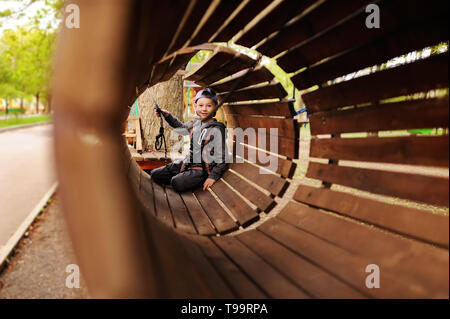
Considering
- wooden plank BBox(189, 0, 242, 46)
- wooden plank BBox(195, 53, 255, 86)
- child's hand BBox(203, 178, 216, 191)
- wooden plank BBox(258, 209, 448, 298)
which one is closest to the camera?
wooden plank BBox(258, 209, 448, 298)

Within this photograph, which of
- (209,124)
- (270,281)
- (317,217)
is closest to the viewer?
(270,281)

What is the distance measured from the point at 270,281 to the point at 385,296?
1.95ft

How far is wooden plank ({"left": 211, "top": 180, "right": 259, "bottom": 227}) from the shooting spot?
2641 mm

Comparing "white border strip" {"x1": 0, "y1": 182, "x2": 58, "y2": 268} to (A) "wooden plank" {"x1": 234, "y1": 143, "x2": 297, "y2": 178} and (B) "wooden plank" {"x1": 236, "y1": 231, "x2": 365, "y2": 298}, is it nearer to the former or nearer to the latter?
(B) "wooden plank" {"x1": 236, "y1": 231, "x2": 365, "y2": 298}

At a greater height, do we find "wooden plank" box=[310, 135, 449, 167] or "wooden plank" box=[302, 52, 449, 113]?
"wooden plank" box=[302, 52, 449, 113]

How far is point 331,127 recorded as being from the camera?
2.27m

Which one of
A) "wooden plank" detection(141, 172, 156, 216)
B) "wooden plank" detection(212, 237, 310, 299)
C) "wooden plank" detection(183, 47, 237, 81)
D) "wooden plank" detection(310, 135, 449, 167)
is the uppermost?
"wooden plank" detection(183, 47, 237, 81)

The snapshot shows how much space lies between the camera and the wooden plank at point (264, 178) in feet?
8.95

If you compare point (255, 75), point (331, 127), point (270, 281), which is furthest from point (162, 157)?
point (270, 281)

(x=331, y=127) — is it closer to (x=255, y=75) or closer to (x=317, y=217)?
(x=317, y=217)

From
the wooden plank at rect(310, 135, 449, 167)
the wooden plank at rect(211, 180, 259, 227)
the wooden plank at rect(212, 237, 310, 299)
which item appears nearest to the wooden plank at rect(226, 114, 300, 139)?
the wooden plank at rect(310, 135, 449, 167)

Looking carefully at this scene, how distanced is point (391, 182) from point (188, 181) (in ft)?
7.94

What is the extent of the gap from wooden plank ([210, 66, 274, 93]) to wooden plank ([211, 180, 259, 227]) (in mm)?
1216

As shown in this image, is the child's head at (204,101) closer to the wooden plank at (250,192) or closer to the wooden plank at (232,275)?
the wooden plank at (250,192)
